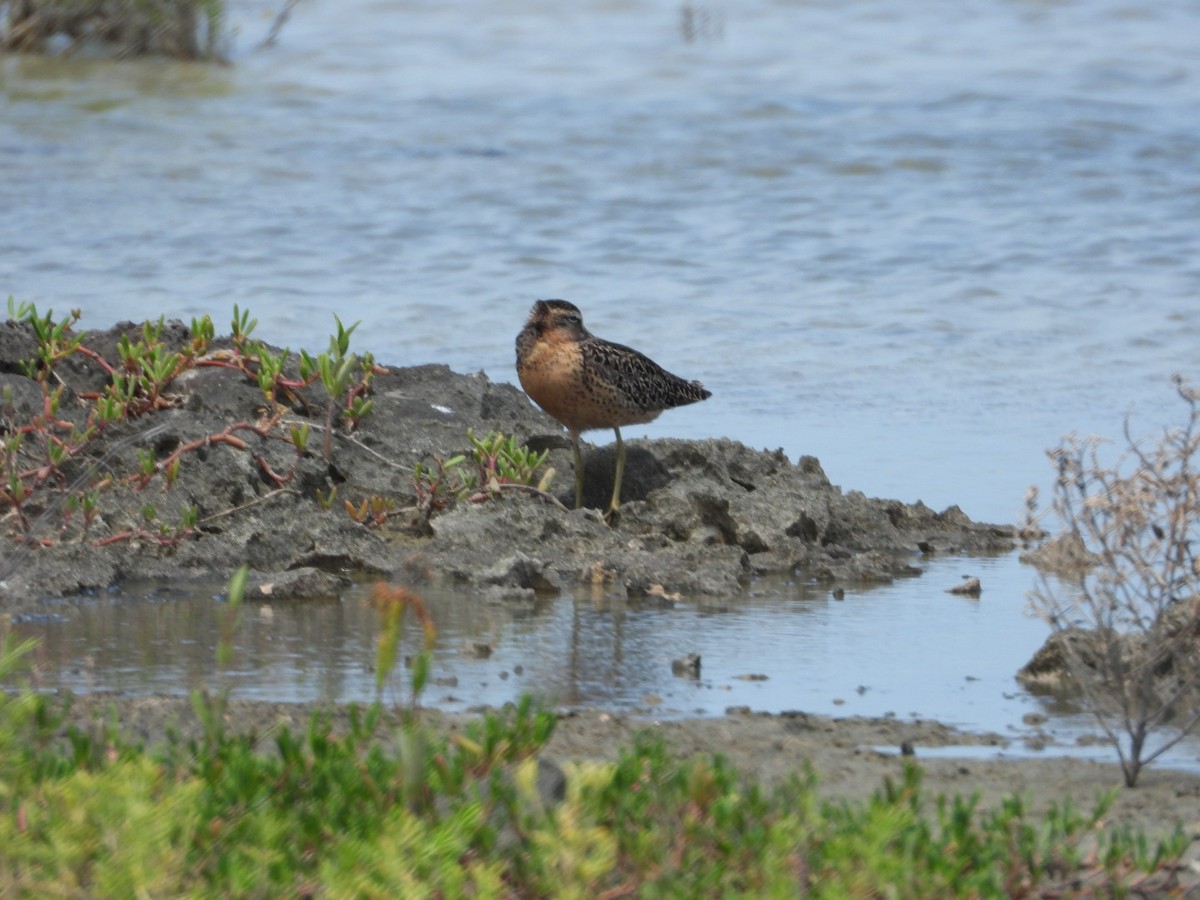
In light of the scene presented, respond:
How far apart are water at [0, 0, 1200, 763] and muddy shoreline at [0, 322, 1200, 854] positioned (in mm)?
504

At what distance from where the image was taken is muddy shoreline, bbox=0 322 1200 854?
23.0 ft

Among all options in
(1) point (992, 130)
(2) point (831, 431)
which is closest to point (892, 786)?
(2) point (831, 431)

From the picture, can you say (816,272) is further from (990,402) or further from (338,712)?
(338,712)

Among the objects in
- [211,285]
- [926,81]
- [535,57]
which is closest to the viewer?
[211,285]

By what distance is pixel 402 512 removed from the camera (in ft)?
25.7

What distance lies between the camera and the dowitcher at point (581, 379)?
835 centimetres

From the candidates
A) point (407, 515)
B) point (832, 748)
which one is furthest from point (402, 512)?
point (832, 748)

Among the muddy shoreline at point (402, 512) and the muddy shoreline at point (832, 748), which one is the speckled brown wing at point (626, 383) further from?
the muddy shoreline at point (832, 748)

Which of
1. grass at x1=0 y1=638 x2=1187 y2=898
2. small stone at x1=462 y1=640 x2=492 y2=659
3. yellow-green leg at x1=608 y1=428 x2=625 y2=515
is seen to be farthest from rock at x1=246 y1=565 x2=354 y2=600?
grass at x1=0 y1=638 x2=1187 y2=898

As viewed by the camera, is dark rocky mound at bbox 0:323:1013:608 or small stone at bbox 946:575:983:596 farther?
small stone at bbox 946:575:983:596

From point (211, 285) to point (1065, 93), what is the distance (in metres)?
10.7

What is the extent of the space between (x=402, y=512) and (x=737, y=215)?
8.58m

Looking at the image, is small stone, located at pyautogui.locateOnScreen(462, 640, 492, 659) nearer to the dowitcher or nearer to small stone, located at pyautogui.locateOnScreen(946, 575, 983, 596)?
small stone, located at pyautogui.locateOnScreen(946, 575, 983, 596)

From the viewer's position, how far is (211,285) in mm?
13320
